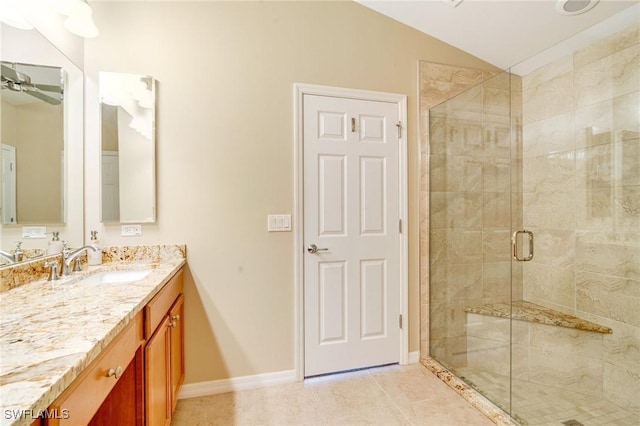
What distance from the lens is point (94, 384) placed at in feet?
2.63

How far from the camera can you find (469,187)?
8.07ft

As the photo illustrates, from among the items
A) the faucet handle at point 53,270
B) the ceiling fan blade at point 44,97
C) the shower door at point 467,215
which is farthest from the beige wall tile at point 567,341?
the ceiling fan blade at point 44,97

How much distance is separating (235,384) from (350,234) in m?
1.32

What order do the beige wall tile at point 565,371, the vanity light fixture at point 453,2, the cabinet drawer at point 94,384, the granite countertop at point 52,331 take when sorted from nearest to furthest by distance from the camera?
the granite countertop at point 52,331 < the cabinet drawer at point 94,384 < the beige wall tile at point 565,371 < the vanity light fixture at point 453,2

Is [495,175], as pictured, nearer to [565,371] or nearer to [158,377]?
[565,371]

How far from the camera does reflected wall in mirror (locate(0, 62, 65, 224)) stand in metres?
1.37

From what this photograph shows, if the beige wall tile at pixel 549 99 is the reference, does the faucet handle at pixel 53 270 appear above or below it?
→ below

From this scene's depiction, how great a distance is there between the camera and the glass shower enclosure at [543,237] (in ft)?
6.26

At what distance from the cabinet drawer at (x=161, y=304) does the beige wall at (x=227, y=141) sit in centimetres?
22

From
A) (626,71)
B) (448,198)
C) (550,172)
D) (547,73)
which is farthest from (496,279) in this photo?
(547,73)

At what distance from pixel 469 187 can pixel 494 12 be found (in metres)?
1.26

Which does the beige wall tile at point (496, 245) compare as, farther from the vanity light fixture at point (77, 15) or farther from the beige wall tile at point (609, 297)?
the vanity light fixture at point (77, 15)

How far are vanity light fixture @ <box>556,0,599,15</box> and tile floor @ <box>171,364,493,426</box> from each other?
2606mm

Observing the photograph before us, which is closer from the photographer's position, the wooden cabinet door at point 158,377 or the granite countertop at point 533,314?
the wooden cabinet door at point 158,377
